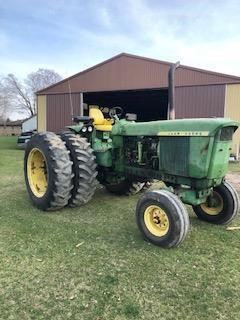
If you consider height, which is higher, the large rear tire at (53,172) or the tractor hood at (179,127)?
the tractor hood at (179,127)

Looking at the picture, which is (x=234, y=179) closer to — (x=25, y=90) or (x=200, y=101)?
(x=200, y=101)

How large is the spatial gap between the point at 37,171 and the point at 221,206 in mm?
3106

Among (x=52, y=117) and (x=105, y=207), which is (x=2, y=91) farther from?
(x=105, y=207)

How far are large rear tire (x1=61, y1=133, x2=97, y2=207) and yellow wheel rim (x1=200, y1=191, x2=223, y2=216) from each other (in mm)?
1711

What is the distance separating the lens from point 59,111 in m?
18.7

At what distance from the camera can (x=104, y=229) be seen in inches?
173

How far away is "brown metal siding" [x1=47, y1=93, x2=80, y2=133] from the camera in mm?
18250

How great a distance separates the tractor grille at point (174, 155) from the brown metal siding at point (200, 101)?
10327mm

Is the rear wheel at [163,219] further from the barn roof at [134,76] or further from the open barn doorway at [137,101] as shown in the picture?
the open barn doorway at [137,101]

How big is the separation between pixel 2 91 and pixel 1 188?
58393 mm

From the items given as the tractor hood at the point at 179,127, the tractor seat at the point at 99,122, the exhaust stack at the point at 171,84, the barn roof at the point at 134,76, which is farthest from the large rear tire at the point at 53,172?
the barn roof at the point at 134,76

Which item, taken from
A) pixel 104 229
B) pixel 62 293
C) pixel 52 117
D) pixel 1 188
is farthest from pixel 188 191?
pixel 52 117

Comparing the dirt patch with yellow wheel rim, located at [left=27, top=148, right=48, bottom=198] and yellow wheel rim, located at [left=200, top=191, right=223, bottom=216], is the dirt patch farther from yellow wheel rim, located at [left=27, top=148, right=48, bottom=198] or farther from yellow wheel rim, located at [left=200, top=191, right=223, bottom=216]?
yellow wheel rim, located at [left=27, top=148, right=48, bottom=198]

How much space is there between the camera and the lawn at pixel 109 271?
2641mm
